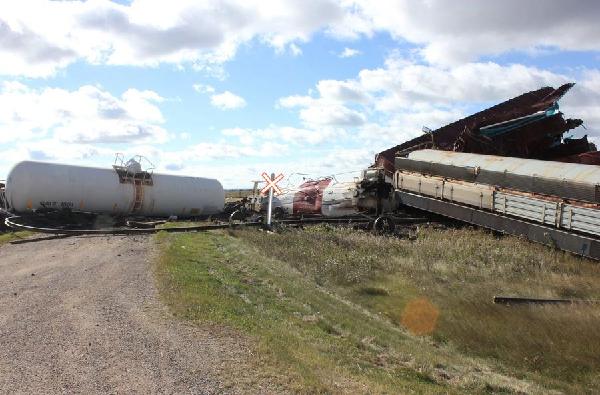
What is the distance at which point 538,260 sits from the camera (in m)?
14.5

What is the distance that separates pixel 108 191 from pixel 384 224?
14.2 metres

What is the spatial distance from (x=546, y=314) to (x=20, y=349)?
29.6ft

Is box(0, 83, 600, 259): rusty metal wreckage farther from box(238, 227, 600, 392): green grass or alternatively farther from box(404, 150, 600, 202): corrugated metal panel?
box(238, 227, 600, 392): green grass

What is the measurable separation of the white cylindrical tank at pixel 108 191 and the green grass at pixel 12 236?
Result: 367cm

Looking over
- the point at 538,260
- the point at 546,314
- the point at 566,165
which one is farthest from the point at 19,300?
the point at 566,165

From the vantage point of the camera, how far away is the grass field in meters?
6.83

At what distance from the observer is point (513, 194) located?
16219 mm

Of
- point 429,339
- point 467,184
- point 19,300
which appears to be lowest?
point 429,339

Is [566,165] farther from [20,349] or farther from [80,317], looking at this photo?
[20,349]

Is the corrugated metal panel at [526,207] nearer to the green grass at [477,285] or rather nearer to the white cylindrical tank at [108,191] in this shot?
the green grass at [477,285]

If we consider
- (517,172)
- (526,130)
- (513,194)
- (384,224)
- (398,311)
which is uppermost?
(526,130)

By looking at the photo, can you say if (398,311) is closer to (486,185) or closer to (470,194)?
(486,185)

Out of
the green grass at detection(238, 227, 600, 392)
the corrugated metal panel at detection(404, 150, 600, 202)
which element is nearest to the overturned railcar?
the corrugated metal panel at detection(404, 150, 600, 202)

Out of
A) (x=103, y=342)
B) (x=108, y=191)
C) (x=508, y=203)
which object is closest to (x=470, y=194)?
(x=508, y=203)
